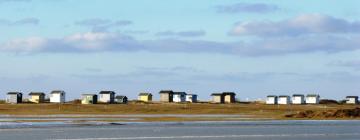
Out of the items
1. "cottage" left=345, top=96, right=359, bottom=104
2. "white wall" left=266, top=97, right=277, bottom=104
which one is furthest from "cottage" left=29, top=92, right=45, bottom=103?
"cottage" left=345, top=96, right=359, bottom=104

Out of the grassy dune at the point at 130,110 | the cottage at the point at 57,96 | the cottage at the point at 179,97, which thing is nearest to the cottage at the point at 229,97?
the cottage at the point at 179,97

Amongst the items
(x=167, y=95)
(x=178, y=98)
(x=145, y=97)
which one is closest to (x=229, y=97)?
(x=178, y=98)

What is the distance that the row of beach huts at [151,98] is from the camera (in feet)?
430

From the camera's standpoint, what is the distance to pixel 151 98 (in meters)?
153

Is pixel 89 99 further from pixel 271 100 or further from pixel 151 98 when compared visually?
pixel 271 100

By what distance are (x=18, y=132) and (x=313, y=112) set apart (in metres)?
42.8

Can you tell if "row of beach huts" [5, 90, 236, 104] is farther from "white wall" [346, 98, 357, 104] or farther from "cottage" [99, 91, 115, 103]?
"white wall" [346, 98, 357, 104]

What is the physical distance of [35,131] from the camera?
1922 inches

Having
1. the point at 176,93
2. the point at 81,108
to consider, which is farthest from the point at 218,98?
the point at 81,108

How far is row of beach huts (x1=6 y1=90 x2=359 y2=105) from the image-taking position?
131000mm

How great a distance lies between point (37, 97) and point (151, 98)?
2706cm

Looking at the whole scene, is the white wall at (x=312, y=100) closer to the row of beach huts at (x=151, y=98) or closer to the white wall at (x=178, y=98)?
the row of beach huts at (x=151, y=98)

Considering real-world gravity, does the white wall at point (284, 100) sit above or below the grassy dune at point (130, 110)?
above

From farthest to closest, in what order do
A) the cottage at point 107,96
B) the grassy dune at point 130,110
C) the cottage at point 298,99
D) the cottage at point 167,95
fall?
the cottage at point 298,99 → the cottage at point 167,95 → the cottage at point 107,96 → the grassy dune at point 130,110
